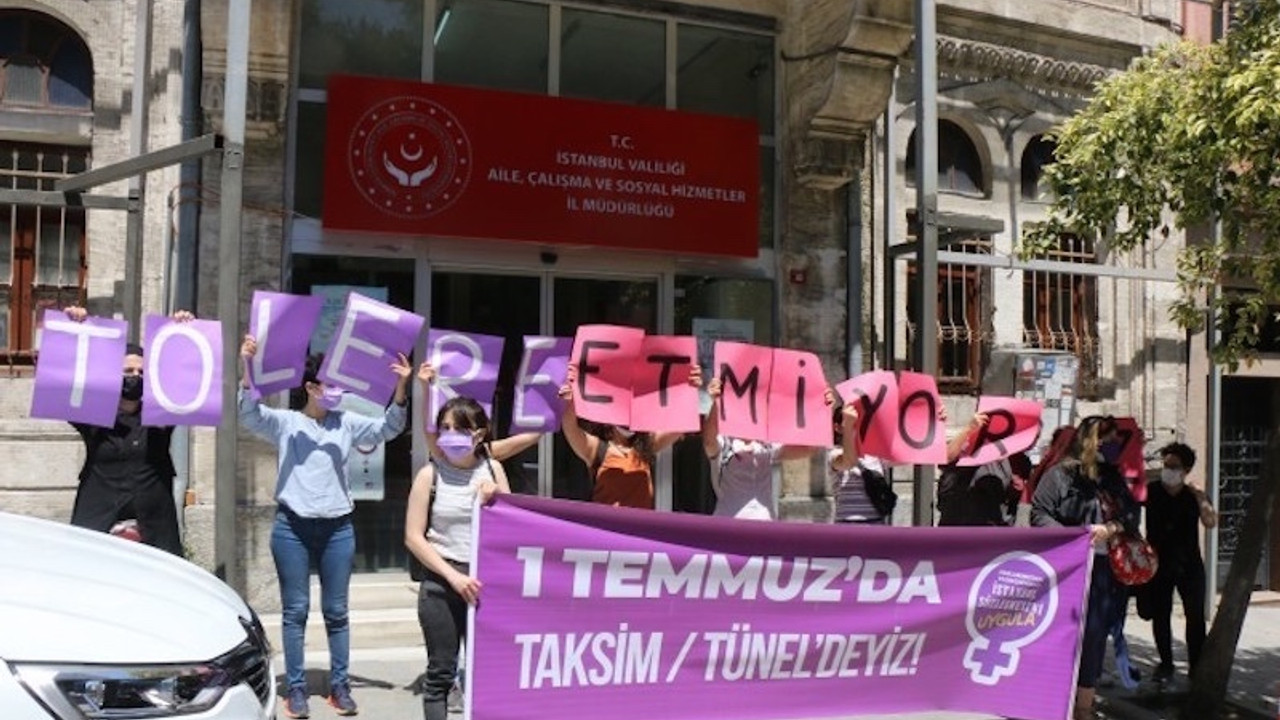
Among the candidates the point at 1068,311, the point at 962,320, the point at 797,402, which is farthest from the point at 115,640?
the point at 1068,311

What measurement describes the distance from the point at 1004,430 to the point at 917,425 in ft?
2.10

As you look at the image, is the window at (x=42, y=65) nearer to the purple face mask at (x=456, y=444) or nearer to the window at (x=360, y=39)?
the window at (x=360, y=39)

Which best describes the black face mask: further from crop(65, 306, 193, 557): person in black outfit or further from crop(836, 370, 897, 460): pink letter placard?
crop(836, 370, 897, 460): pink letter placard

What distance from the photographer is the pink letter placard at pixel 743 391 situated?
5.73 meters

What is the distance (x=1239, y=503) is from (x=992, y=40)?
17.2 ft

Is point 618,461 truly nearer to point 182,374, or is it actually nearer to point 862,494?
point 862,494

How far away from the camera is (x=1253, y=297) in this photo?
654 cm

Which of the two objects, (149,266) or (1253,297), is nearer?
(1253,297)

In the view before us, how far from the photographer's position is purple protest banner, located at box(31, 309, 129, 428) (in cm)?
517

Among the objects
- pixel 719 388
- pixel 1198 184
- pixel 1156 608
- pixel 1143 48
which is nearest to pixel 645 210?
pixel 719 388

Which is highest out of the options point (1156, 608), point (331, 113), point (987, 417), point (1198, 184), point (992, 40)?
point (992, 40)

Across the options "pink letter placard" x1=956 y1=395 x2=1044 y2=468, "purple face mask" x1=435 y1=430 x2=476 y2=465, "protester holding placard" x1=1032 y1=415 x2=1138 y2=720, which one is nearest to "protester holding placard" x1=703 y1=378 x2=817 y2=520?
"pink letter placard" x1=956 y1=395 x2=1044 y2=468

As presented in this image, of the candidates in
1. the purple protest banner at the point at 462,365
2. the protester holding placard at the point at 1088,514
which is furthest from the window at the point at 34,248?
the protester holding placard at the point at 1088,514

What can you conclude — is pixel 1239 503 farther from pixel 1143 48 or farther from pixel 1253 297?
pixel 1253 297
